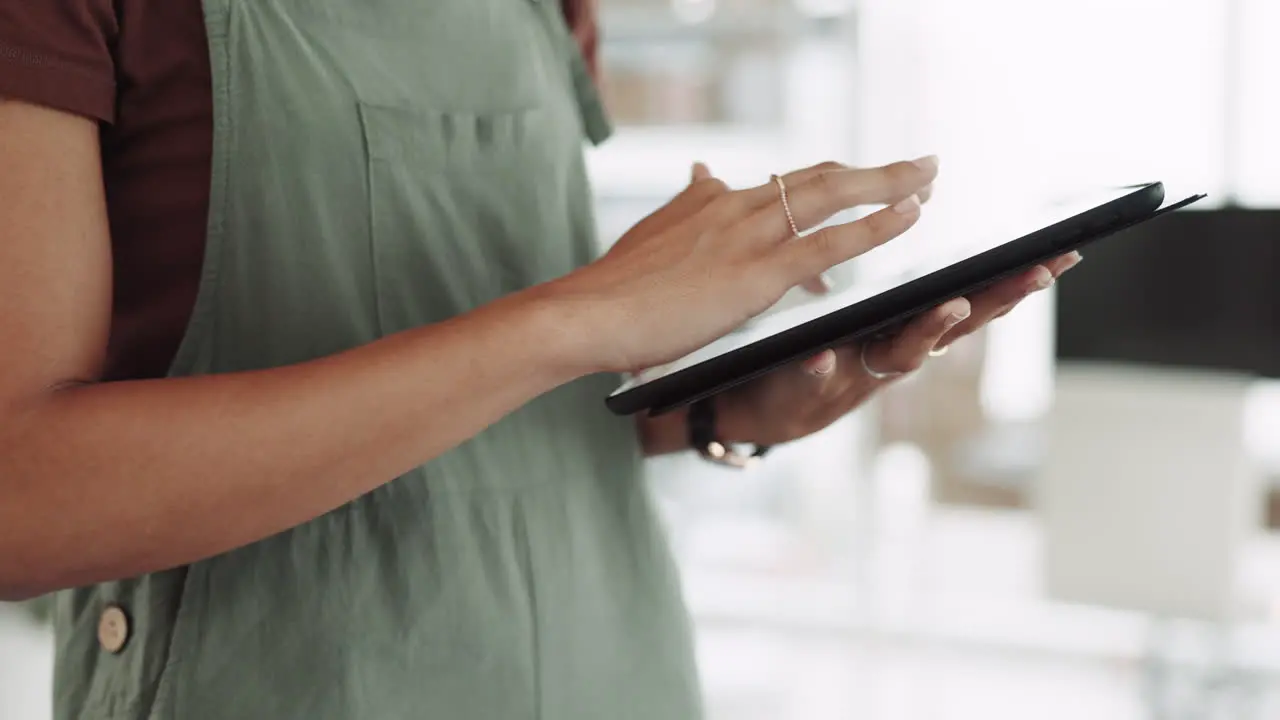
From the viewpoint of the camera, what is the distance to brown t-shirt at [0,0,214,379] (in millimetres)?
595

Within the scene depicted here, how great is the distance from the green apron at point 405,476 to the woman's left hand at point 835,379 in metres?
0.15

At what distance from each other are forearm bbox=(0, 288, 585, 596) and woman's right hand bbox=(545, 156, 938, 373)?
1.3 inches

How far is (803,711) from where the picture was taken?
340cm

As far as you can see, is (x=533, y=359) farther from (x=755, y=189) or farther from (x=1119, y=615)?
(x=1119, y=615)

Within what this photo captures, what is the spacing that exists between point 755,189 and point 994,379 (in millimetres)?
3352

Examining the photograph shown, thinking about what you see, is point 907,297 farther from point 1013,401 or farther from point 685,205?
point 1013,401

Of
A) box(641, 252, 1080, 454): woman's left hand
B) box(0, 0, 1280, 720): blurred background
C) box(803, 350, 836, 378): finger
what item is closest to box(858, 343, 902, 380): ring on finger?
box(641, 252, 1080, 454): woman's left hand

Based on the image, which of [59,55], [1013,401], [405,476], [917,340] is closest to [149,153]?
[59,55]

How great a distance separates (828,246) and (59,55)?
39cm

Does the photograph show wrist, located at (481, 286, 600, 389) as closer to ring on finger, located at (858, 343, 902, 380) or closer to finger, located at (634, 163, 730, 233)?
finger, located at (634, 163, 730, 233)

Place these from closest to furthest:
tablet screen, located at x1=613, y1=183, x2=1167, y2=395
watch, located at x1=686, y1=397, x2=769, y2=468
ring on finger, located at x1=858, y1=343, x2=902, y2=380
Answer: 1. tablet screen, located at x1=613, y1=183, x2=1167, y2=395
2. ring on finger, located at x1=858, y1=343, x2=902, y2=380
3. watch, located at x1=686, y1=397, x2=769, y2=468

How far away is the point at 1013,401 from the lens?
3.84 meters

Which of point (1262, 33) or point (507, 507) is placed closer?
point (507, 507)

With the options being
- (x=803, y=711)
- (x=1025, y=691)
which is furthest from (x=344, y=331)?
(x=1025, y=691)
